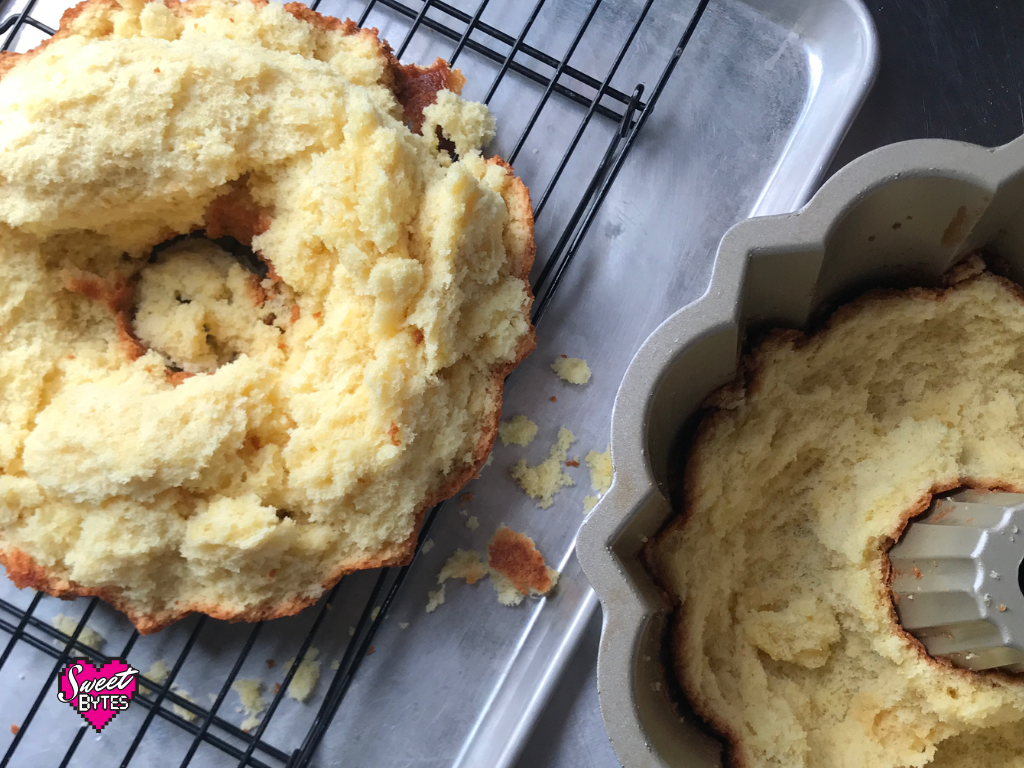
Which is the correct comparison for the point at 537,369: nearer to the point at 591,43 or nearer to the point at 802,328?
the point at 802,328

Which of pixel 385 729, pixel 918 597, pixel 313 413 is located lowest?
pixel 385 729

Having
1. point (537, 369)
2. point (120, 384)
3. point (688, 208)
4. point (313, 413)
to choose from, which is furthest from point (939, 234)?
point (120, 384)

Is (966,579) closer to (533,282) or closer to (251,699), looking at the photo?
(533,282)

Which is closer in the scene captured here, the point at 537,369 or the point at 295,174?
the point at 295,174

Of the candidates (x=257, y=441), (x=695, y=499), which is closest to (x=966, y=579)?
(x=695, y=499)

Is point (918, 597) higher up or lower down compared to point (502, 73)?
lower down

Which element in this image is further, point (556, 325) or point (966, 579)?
point (556, 325)
